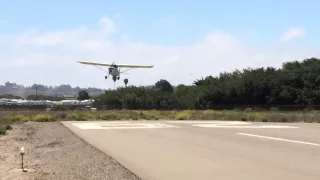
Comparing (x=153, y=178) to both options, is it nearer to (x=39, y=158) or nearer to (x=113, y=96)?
(x=39, y=158)

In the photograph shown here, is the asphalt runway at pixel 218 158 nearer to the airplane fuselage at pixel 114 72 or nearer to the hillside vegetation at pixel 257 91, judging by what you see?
the hillside vegetation at pixel 257 91

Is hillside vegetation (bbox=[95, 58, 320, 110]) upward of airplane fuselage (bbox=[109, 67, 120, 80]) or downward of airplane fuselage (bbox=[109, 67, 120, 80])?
downward

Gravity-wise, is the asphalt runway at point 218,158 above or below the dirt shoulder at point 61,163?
above

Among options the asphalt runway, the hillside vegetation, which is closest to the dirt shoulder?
the asphalt runway

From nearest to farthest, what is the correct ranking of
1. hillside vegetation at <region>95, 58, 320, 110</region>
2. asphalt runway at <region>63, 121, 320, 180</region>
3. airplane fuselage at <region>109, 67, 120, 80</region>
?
asphalt runway at <region>63, 121, 320, 180</region>, hillside vegetation at <region>95, 58, 320, 110</region>, airplane fuselage at <region>109, 67, 120, 80</region>

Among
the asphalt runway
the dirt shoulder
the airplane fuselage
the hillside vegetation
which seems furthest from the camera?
the airplane fuselage

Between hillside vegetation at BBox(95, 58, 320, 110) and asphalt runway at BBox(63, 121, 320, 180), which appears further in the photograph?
hillside vegetation at BBox(95, 58, 320, 110)

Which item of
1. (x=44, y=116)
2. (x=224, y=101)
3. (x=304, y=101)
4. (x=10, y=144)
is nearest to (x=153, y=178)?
(x=10, y=144)

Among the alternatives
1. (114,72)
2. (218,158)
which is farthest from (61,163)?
(114,72)

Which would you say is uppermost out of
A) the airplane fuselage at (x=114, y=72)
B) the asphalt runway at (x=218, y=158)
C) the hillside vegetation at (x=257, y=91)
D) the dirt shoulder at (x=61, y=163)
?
the airplane fuselage at (x=114, y=72)

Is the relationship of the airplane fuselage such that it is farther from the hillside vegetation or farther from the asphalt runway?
the asphalt runway

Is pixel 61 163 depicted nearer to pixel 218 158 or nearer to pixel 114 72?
pixel 218 158

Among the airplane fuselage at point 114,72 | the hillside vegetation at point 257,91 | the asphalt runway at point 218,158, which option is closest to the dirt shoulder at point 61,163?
the asphalt runway at point 218,158

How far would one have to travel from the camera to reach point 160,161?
48.6 ft
